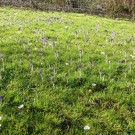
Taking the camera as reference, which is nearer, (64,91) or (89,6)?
(64,91)

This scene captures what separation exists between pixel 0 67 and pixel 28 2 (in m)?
22.7

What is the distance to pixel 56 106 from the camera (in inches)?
213

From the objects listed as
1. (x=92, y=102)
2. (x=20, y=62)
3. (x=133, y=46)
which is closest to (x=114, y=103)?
(x=92, y=102)

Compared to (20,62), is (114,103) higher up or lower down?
lower down

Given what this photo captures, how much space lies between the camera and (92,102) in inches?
223

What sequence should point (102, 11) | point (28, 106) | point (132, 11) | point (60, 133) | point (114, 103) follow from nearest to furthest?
point (60, 133) → point (28, 106) → point (114, 103) → point (132, 11) → point (102, 11)

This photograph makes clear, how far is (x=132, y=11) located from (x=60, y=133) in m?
24.5

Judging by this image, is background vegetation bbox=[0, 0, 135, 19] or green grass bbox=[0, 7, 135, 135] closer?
green grass bbox=[0, 7, 135, 135]

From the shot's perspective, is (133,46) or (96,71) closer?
(96,71)

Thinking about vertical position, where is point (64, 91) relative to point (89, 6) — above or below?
below

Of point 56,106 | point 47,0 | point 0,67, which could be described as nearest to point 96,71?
point 56,106

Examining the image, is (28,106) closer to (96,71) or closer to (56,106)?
(56,106)

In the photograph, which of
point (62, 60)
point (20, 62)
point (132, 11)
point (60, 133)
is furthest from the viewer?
point (132, 11)

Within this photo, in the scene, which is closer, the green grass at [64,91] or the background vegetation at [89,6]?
the green grass at [64,91]
